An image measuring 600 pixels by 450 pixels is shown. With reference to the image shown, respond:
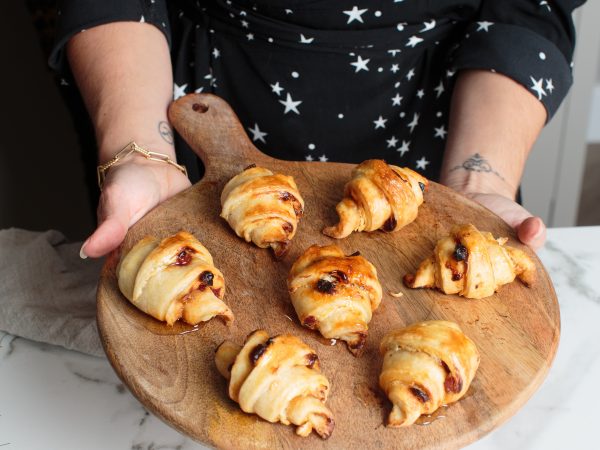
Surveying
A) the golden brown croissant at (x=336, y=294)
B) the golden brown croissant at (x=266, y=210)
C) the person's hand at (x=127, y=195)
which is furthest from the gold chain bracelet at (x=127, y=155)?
the golden brown croissant at (x=336, y=294)

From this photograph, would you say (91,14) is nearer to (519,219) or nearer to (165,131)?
(165,131)

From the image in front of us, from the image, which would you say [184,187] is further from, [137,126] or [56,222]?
[56,222]

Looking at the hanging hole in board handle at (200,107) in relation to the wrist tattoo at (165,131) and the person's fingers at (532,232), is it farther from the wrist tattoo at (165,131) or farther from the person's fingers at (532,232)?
the person's fingers at (532,232)

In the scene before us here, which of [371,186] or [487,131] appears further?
[487,131]

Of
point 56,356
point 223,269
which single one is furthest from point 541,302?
point 56,356

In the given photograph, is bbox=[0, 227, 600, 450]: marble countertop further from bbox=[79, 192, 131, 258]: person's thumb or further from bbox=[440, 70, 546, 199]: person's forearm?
bbox=[440, 70, 546, 199]: person's forearm

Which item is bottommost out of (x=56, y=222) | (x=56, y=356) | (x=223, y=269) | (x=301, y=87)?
(x=56, y=222)

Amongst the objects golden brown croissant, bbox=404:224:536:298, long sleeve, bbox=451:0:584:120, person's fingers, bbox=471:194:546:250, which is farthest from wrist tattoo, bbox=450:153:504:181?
golden brown croissant, bbox=404:224:536:298
